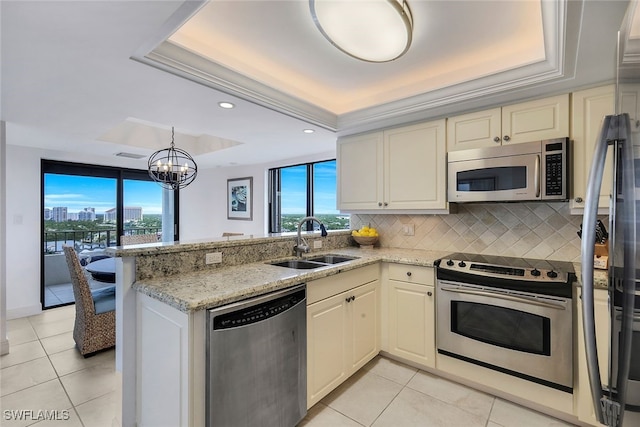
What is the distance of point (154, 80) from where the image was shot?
77.9 inches

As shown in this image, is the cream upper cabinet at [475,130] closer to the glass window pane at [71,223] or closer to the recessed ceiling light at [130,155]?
the recessed ceiling light at [130,155]

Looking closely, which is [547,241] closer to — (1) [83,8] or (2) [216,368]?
(2) [216,368]

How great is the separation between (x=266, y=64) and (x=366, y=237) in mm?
1903

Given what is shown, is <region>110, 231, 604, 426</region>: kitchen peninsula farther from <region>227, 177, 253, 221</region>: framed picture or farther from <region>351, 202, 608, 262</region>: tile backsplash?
<region>227, 177, 253, 221</region>: framed picture

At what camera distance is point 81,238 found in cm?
475

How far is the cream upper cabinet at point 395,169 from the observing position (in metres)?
2.65

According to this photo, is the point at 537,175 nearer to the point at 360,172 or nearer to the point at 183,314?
the point at 360,172

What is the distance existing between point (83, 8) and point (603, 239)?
311 centimetres

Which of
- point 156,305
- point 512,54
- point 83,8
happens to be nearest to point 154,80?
point 83,8

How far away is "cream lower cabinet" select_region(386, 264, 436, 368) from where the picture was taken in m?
2.38

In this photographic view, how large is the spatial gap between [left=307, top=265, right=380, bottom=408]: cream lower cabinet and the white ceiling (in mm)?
1512

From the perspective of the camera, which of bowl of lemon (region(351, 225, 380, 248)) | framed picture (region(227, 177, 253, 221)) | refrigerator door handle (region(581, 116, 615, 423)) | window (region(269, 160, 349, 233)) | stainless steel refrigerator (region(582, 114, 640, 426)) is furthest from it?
framed picture (region(227, 177, 253, 221))

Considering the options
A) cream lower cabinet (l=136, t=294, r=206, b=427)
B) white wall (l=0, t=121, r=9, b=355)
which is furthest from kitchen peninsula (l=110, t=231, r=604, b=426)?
white wall (l=0, t=121, r=9, b=355)

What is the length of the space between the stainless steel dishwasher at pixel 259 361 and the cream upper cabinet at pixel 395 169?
4.94 feet
